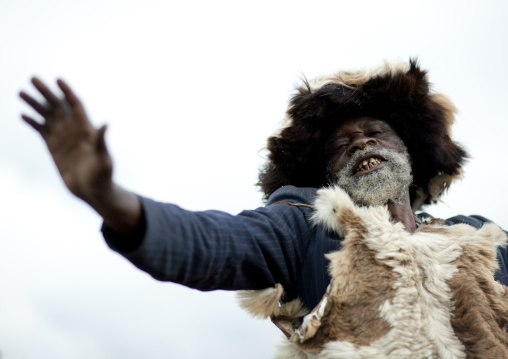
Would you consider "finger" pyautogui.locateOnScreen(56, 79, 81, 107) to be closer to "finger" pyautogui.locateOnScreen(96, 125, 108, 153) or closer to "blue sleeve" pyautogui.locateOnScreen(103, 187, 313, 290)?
"finger" pyautogui.locateOnScreen(96, 125, 108, 153)

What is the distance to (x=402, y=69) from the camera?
9.90ft

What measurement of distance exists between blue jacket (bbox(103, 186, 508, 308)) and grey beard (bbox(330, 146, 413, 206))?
1.44 ft

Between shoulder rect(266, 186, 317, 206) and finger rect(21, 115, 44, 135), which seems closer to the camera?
finger rect(21, 115, 44, 135)

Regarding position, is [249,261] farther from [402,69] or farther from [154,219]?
[402,69]

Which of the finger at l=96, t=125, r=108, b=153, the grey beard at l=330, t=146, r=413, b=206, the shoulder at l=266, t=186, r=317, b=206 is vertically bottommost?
the grey beard at l=330, t=146, r=413, b=206

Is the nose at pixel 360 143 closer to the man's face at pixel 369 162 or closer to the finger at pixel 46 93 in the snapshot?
the man's face at pixel 369 162

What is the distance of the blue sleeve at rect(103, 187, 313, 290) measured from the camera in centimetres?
161

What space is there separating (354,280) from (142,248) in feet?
2.72

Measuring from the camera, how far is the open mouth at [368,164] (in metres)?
2.89

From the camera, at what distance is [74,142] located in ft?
4.52

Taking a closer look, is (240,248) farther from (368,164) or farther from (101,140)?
(368,164)

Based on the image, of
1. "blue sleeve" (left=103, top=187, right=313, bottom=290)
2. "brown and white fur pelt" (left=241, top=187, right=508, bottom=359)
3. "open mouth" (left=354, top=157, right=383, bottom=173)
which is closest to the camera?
"blue sleeve" (left=103, top=187, right=313, bottom=290)

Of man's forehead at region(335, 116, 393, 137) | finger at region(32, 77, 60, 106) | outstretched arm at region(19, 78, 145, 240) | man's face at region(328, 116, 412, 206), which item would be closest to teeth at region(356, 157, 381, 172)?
man's face at region(328, 116, 412, 206)

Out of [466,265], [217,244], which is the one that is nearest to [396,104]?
[466,265]
